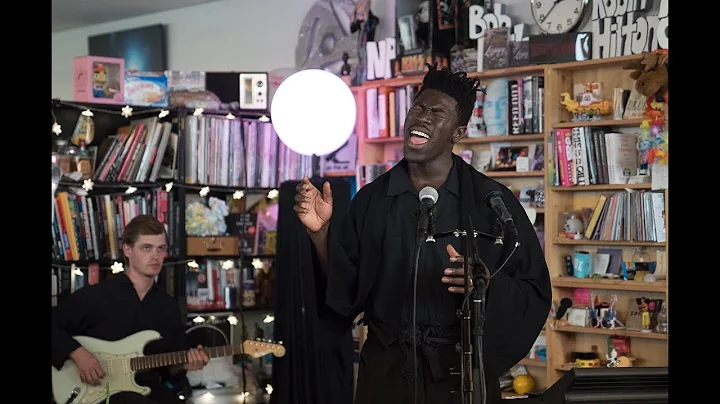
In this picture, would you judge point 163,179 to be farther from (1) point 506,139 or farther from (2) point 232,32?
(2) point 232,32

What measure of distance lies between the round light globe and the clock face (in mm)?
1133

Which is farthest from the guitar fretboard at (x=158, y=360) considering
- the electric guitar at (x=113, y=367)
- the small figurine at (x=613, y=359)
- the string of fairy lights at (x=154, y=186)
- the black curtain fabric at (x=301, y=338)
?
the small figurine at (x=613, y=359)

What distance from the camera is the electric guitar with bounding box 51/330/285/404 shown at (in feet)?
13.9

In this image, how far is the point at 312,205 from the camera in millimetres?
2367

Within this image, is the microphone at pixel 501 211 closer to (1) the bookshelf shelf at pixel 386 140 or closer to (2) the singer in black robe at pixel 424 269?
(2) the singer in black robe at pixel 424 269

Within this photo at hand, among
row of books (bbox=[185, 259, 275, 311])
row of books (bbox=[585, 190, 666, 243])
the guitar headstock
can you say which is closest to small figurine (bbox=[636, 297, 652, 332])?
row of books (bbox=[585, 190, 666, 243])

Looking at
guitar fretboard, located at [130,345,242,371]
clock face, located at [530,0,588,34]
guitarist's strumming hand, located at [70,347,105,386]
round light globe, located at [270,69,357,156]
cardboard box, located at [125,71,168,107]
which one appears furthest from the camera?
cardboard box, located at [125,71,168,107]

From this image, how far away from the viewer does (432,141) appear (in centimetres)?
244

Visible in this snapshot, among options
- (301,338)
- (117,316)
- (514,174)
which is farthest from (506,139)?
(117,316)

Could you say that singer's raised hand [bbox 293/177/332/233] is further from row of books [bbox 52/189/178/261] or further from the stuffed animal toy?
row of books [bbox 52/189/178/261]
